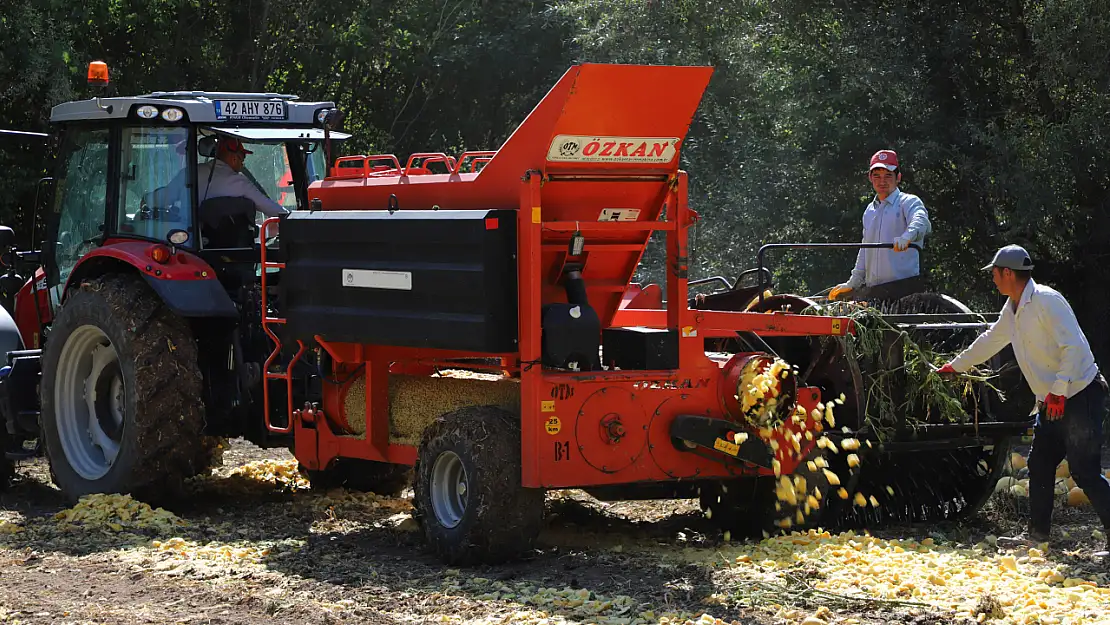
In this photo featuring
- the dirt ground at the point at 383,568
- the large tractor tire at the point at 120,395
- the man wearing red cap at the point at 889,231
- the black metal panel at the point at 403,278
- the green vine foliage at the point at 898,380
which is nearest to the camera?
the dirt ground at the point at 383,568

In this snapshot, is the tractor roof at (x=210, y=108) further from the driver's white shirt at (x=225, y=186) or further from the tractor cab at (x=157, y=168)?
the driver's white shirt at (x=225, y=186)

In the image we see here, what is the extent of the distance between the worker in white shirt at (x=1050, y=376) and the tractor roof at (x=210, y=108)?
4.58 m

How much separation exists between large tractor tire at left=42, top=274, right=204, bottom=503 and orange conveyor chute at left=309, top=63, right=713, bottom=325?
1762mm

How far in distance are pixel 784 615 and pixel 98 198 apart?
214 inches

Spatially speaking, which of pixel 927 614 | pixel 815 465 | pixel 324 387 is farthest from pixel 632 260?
pixel 927 614

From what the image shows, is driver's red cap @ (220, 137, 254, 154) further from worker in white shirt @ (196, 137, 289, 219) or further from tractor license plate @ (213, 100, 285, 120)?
tractor license plate @ (213, 100, 285, 120)

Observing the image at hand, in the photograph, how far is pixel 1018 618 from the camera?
586 cm

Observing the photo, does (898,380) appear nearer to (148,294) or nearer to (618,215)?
(618,215)

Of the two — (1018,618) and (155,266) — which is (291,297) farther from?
(1018,618)

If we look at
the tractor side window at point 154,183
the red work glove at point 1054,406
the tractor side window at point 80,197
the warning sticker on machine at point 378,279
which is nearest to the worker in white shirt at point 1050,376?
the red work glove at point 1054,406

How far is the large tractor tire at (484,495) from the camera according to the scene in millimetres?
6887

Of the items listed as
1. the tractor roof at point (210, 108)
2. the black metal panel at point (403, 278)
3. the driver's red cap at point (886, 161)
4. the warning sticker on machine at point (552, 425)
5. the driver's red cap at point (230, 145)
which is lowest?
the warning sticker on machine at point (552, 425)

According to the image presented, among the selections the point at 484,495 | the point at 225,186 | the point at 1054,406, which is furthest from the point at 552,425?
the point at 225,186

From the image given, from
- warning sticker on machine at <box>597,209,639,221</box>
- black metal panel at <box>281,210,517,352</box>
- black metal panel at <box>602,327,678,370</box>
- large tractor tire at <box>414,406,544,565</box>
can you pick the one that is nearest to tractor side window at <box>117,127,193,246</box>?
black metal panel at <box>281,210,517,352</box>
